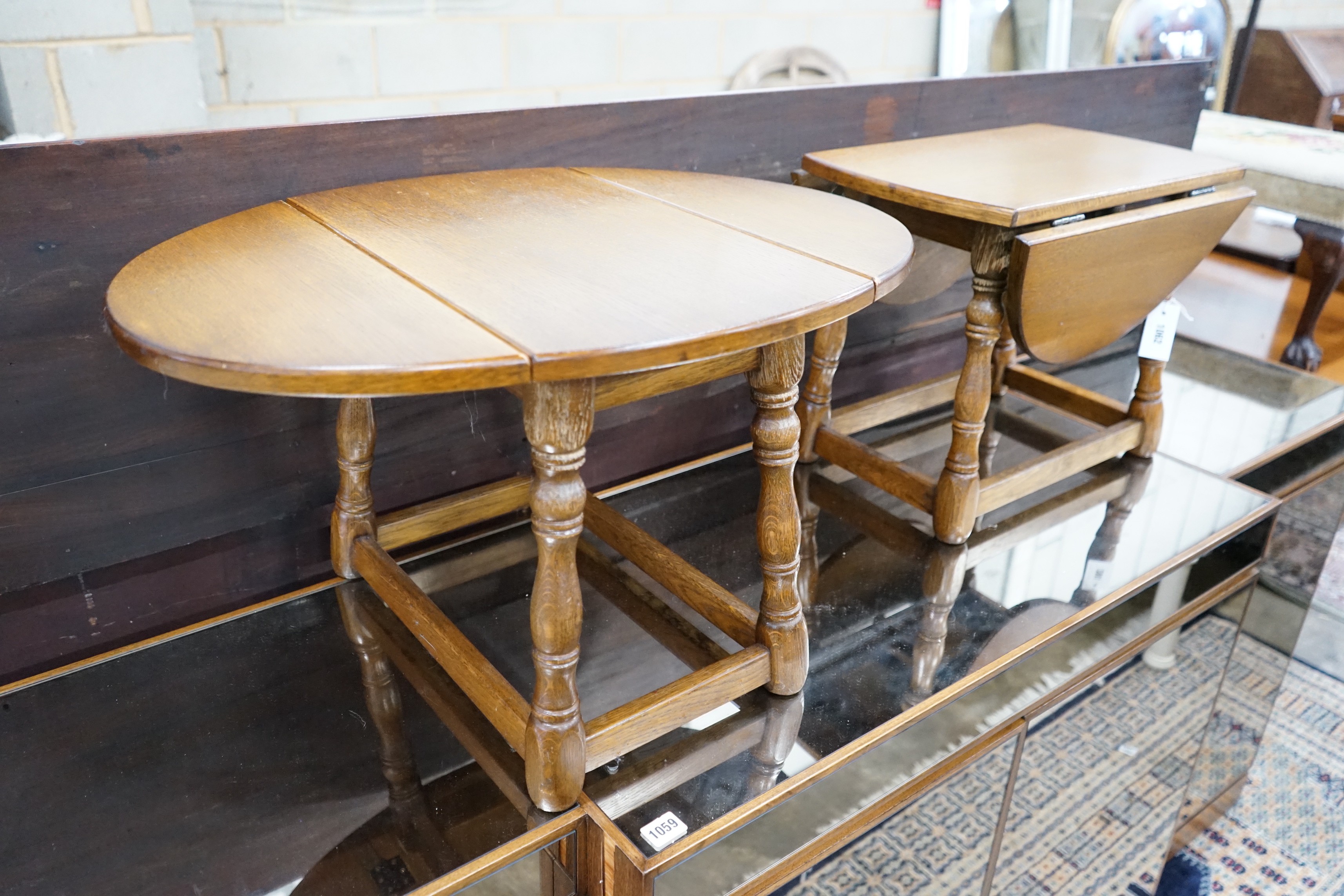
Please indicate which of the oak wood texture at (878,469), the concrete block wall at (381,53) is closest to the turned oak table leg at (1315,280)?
the concrete block wall at (381,53)

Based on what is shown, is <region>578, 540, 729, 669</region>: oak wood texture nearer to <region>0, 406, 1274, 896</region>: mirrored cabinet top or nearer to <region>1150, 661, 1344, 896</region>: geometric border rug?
Answer: <region>0, 406, 1274, 896</region>: mirrored cabinet top

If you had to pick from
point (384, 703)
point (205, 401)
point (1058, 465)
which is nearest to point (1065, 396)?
point (1058, 465)

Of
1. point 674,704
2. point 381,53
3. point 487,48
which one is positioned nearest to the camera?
point 674,704

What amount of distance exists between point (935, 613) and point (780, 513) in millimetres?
396

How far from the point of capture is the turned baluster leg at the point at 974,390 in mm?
1220

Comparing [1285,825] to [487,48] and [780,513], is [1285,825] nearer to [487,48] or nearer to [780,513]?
[780,513]

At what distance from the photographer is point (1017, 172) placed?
1330mm

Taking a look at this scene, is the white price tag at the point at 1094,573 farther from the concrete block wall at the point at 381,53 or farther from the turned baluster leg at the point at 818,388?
the concrete block wall at the point at 381,53

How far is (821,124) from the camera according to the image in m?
1.55

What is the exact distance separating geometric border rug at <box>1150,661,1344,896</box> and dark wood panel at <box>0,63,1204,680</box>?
3.85 ft

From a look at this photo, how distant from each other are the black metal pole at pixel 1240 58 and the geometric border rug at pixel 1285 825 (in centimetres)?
313

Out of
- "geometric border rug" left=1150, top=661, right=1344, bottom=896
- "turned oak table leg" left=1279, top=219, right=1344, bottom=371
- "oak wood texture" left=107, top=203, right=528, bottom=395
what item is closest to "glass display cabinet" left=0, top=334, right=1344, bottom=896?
"geometric border rug" left=1150, top=661, right=1344, bottom=896

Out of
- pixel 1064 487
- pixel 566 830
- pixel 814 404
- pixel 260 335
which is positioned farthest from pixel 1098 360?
pixel 260 335

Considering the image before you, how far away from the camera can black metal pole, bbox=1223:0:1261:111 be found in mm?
4293
